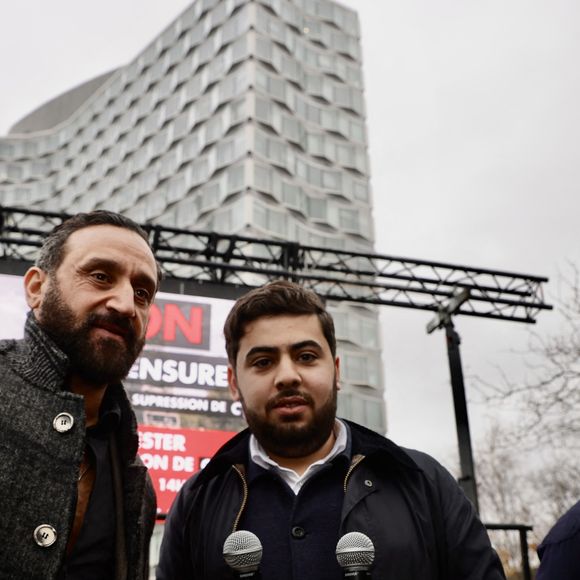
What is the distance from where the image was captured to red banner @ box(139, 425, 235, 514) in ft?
33.9

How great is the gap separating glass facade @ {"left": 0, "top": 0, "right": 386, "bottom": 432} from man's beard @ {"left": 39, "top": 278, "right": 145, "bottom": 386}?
30.2 meters

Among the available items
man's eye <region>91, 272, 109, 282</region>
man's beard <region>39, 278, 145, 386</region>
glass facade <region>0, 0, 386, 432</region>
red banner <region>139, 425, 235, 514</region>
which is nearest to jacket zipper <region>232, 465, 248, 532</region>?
man's beard <region>39, 278, 145, 386</region>

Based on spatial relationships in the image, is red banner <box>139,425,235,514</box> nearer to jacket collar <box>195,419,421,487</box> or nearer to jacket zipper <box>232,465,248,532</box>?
jacket collar <box>195,419,421,487</box>

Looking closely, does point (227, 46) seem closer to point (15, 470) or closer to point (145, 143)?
point (145, 143)

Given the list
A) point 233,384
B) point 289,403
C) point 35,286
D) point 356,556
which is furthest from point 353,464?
point 35,286

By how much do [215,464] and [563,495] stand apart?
2665 cm

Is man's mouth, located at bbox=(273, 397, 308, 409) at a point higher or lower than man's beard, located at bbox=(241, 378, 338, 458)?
higher

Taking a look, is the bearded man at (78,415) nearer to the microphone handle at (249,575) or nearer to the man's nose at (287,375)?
the microphone handle at (249,575)

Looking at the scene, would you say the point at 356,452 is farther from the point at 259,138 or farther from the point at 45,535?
the point at 259,138

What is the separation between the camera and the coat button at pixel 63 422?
5.98 ft

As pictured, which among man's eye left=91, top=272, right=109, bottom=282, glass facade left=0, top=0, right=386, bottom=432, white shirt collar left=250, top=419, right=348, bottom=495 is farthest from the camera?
glass facade left=0, top=0, right=386, bottom=432

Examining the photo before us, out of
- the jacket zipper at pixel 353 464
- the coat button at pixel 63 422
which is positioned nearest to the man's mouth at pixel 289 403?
the jacket zipper at pixel 353 464

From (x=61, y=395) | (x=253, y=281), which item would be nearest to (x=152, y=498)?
(x=61, y=395)

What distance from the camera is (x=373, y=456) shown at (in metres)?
2.26
